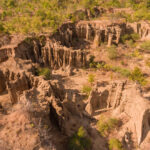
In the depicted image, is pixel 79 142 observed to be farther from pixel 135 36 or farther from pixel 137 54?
pixel 135 36

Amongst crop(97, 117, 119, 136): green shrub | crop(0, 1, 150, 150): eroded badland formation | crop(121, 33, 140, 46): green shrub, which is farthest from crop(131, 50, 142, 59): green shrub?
crop(97, 117, 119, 136): green shrub

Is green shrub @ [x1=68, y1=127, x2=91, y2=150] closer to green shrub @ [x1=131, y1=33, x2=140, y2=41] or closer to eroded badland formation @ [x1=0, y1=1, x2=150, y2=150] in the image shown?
eroded badland formation @ [x1=0, y1=1, x2=150, y2=150]

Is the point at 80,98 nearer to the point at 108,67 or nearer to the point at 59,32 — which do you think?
the point at 108,67

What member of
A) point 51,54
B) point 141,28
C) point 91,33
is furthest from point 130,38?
point 51,54

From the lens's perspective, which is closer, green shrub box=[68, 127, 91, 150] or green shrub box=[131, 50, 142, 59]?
green shrub box=[68, 127, 91, 150]

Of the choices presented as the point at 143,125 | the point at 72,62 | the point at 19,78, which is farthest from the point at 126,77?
the point at 19,78

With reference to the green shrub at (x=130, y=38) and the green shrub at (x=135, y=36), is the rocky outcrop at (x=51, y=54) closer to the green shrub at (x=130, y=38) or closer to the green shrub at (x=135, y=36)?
the green shrub at (x=130, y=38)

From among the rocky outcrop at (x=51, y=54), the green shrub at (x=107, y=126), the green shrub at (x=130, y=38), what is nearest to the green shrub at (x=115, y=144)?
the green shrub at (x=107, y=126)
